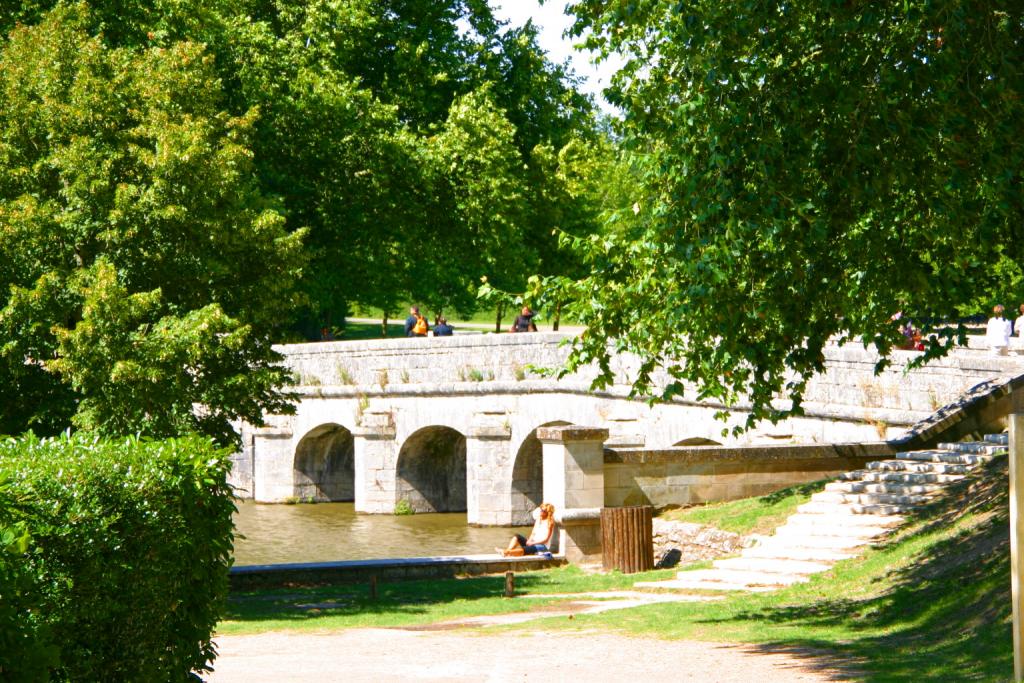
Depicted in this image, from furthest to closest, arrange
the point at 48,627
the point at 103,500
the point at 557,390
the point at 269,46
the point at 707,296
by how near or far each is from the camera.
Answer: the point at 269,46, the point at 557,390, the point at 707,296, the point at 103,500, the point at 48,627

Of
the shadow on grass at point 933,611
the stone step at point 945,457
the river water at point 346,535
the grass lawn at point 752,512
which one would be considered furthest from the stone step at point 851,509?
the river water at point 346,535

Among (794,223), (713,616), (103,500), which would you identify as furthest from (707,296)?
(103,500)

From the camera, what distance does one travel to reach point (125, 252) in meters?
15.1

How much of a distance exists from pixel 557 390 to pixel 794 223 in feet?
59.2

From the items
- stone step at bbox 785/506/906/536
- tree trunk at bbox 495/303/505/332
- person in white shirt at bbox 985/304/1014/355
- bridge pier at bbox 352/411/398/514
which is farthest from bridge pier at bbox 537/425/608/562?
bridge pier at bbox 352/411/398/514

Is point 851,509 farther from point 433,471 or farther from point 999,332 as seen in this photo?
point 433,471

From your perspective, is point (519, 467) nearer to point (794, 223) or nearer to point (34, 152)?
point (34, 152)

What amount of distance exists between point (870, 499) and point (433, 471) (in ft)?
59.8

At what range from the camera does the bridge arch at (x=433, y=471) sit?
31.9 meters

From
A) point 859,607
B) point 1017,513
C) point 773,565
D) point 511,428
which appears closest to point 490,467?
point 511,428

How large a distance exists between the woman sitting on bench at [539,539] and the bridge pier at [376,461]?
42.8 feet

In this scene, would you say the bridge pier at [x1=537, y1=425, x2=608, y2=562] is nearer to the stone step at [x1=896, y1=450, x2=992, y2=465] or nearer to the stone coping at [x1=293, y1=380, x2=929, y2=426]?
the stone coping at [x1=293, y1=380, x2=929, y2=426]

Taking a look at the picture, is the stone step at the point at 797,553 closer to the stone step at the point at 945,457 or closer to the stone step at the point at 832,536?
the stone step at the point at 832,536

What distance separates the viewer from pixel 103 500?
633 centimetres
